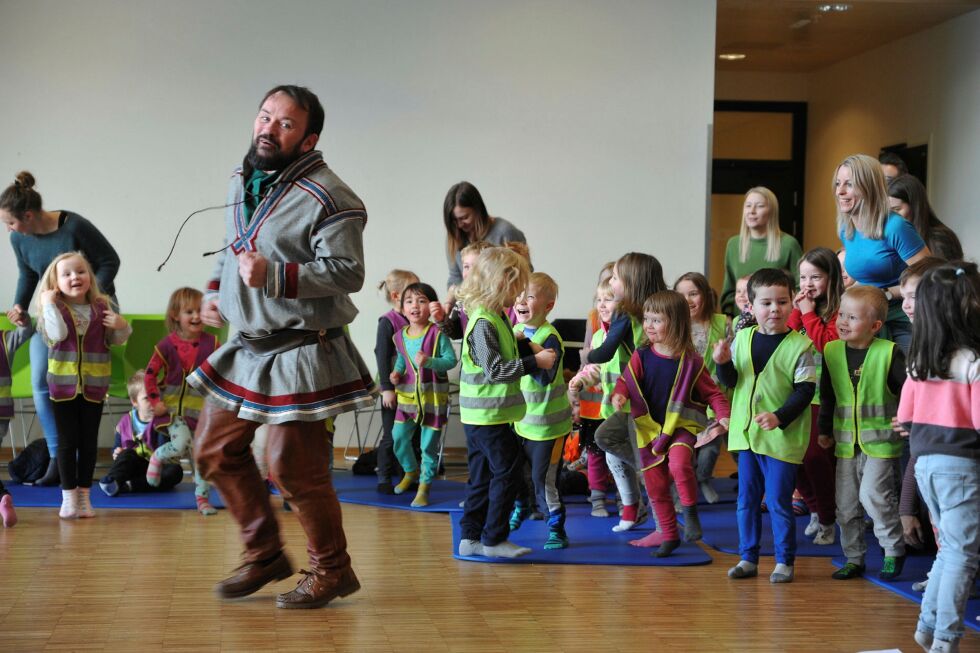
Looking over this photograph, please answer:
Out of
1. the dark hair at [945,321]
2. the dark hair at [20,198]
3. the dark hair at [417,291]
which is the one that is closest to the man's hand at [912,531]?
the dark hair at [945,321]

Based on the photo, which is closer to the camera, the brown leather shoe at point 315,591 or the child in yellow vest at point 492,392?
the brown leather shoe at point 315,591

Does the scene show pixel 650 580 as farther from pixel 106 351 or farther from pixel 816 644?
pixel 106 351

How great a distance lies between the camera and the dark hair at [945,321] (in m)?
3.16

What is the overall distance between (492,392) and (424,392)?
1.58 metres

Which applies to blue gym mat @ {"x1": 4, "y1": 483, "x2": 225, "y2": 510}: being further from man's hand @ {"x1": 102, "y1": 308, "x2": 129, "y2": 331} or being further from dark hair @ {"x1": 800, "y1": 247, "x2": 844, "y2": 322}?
dark hair @ {"x1": 800, "y1": 247, "x2": 844, "y2": 322}

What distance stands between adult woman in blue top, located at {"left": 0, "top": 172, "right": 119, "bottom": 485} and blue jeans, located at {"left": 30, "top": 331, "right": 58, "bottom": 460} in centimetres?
27

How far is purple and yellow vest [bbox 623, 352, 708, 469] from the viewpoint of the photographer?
4535 mm

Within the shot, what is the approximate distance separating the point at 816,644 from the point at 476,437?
1.51 meters

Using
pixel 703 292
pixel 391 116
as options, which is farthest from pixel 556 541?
pixel 391 116

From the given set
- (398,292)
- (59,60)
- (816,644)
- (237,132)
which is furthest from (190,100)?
(816,644)

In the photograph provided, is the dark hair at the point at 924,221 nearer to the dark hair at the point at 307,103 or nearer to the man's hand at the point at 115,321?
the dark hair at the point at 307,103

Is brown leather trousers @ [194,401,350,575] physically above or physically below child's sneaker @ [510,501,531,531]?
above

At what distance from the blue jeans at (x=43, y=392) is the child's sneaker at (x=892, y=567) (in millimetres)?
3569

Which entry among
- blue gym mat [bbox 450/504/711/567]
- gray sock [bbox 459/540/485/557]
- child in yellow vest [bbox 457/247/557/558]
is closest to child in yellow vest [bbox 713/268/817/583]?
blue gym mat [bbox 450/504/711/567]
